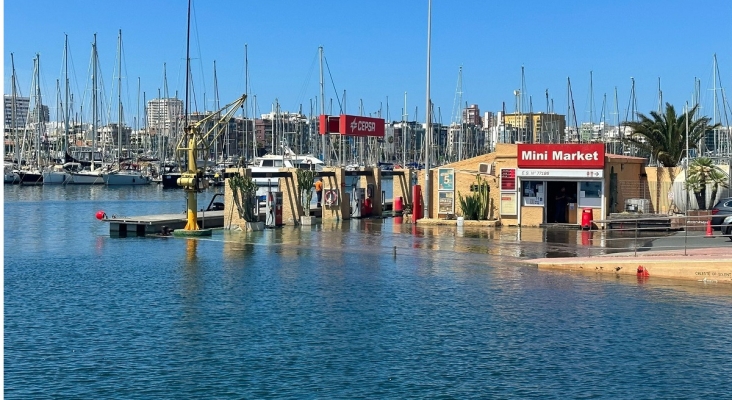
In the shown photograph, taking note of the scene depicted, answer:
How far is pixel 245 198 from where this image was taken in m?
41.5

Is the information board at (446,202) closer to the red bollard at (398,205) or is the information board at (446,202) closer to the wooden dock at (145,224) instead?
the red bollard at (398,205)

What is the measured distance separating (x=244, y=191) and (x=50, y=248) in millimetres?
8502

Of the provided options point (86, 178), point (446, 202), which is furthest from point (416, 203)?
point (86, 178)

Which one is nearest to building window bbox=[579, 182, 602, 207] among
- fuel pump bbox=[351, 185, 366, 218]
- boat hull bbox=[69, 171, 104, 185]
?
fuel pump bbox=[351, 185, 366, 218]

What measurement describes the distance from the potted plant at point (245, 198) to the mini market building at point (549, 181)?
9501mm

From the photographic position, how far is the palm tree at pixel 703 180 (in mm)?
41812

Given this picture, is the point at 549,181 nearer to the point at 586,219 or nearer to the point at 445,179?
the point at 586,219

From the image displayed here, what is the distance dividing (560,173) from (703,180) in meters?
6.39

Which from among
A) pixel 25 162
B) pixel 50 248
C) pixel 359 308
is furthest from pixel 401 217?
pixel 25 162

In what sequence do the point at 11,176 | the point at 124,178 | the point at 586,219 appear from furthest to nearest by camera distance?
the point at 124,178 → the point at 11,176 → the point at 586,219

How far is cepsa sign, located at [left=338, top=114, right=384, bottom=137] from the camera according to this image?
4691 centimetres

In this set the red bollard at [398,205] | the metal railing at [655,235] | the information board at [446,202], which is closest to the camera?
the metal railing at [655,235]

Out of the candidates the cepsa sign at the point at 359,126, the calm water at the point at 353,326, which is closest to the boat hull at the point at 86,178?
the cepsa sign at the point at 359,126

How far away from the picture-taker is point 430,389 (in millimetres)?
15852
